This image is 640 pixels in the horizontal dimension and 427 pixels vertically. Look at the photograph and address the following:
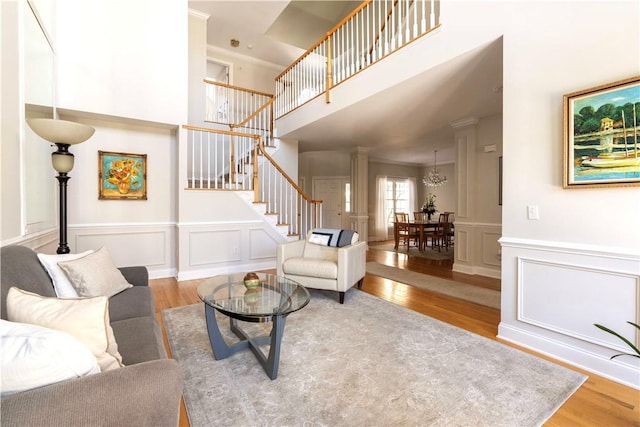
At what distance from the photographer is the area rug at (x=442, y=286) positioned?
3.46 metres

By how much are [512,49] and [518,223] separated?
1425 mm

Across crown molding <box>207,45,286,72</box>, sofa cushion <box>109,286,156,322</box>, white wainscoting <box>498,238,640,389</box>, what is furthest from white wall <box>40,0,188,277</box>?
white wainscoting <box>498,238,640,389</box>

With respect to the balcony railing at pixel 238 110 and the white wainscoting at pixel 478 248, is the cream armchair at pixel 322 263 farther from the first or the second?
the balcony railing at pixel 238 110

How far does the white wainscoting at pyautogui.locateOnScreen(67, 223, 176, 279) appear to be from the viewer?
12.9 feet

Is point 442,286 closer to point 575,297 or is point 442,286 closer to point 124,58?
point 575,297

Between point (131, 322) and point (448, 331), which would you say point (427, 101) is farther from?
point (131, 322)

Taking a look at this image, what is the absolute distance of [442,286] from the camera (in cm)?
399

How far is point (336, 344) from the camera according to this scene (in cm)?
234

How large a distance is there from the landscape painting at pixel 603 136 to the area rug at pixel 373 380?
1.35 meters

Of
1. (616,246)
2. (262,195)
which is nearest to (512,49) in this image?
(616,246)

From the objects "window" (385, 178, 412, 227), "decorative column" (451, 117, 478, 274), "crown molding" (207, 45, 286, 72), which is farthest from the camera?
"window" (385, 178, 412, 227)

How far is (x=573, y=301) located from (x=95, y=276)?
3.45 metres

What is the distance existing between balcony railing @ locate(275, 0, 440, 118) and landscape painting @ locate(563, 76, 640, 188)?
5.85 feet

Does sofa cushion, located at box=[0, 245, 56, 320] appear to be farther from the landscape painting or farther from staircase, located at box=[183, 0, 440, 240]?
the landscape painting
